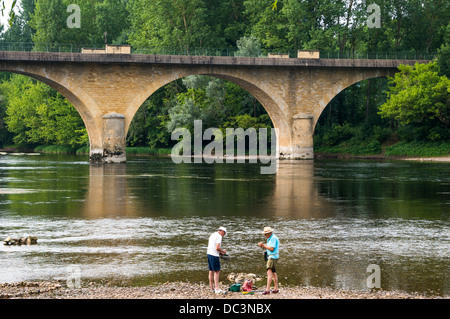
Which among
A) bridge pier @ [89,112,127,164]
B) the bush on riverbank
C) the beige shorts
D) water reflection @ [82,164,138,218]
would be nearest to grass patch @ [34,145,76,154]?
the bush on riverbank

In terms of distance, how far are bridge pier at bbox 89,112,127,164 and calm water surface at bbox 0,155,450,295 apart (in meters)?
14.9

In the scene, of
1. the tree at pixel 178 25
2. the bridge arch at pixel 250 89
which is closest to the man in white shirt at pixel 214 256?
the bridge arch at pixel 250 89

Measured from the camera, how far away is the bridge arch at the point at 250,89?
4955cm

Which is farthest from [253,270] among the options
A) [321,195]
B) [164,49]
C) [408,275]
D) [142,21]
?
[142,21]

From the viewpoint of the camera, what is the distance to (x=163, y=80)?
50375mm

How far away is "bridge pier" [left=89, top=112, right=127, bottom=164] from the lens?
48.2 metres

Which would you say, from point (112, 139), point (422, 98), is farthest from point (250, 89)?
point (422, 98)

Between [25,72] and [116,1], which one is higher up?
[116,1]

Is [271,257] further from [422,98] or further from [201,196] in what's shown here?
[422,98]

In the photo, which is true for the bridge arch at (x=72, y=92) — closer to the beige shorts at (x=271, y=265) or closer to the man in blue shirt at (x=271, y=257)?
the man in blue shirt at (x=271, y=257)

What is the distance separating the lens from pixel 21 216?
20.5 metres

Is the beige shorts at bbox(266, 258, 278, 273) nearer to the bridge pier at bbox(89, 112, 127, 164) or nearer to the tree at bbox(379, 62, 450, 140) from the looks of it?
the bridge pier at bbox(89, 112, 127, 164)

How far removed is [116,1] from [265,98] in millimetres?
44117
